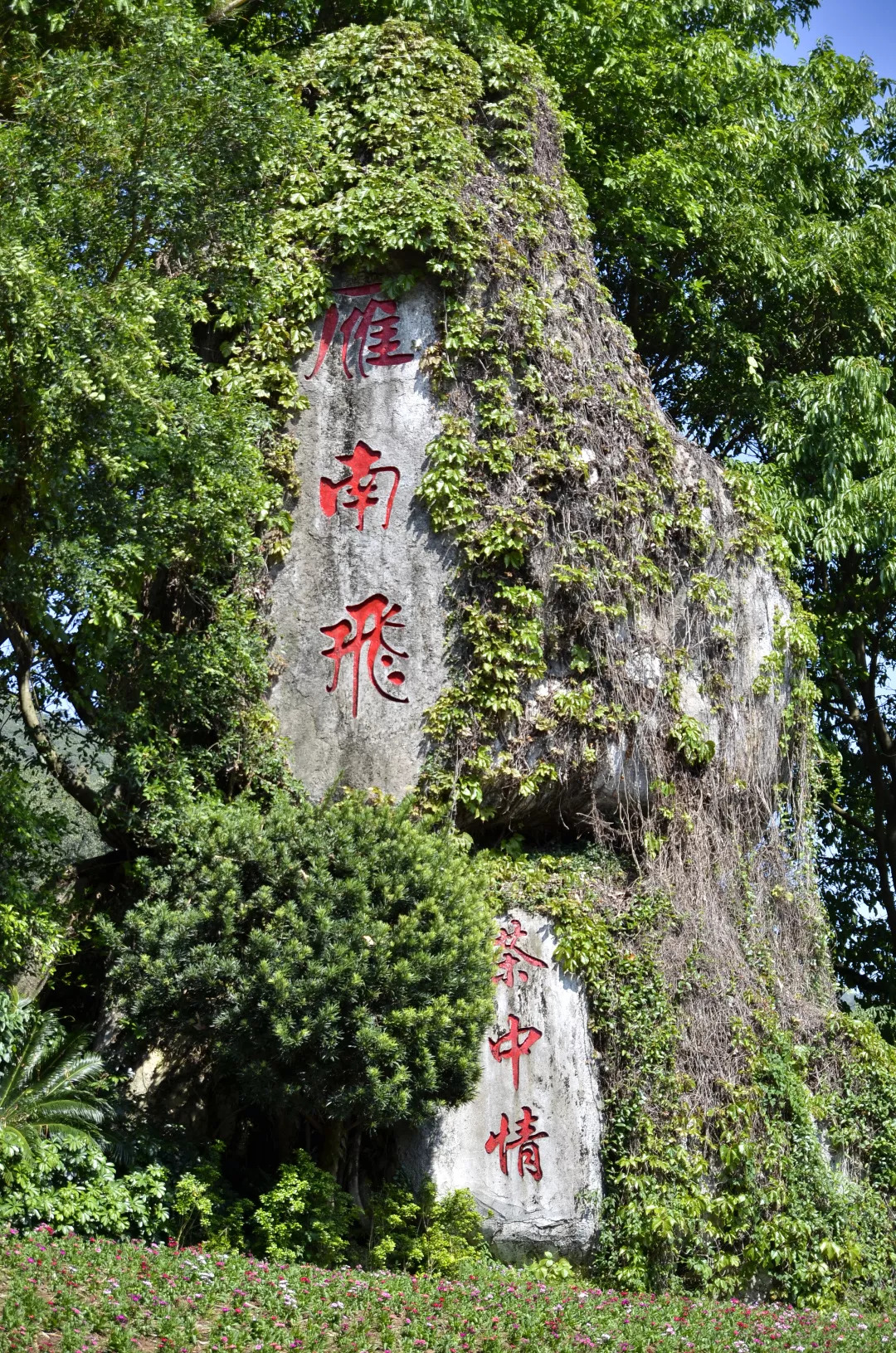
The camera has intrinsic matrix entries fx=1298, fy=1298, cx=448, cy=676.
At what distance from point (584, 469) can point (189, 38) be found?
413 cm

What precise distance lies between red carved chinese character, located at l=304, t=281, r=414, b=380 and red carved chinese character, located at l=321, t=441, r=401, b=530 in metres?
0.72

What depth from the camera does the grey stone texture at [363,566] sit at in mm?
9547

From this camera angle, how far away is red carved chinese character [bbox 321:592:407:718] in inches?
380

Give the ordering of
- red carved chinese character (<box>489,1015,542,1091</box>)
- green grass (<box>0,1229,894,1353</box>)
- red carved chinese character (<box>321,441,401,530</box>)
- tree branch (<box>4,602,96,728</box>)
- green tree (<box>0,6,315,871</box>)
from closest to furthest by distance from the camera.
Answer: green grass (<box>0,1229,894,1353</box>)
green tree (<box>0,6,315,871</box>)
tree branch (<box>4,602,96,728</box>)
red carved chinese character (<box>489,1015,542,1091</box>)
red carved chinese character (<box>321,441,401,530</box>)

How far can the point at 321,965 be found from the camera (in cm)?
752

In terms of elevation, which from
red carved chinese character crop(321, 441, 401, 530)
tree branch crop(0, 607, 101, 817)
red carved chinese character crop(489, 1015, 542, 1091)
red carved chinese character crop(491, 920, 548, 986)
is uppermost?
red carved chinese character crop(321, 441, 401, 530)

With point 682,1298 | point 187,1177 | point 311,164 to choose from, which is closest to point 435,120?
point 311,164

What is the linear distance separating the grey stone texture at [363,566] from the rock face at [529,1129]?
1.79 meters

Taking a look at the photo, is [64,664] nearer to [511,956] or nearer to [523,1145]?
[511,956]

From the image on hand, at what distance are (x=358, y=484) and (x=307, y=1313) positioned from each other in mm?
6054

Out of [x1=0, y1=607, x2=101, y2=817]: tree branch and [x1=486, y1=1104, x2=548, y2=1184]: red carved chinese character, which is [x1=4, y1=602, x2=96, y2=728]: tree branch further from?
[x1=486, y1=1104, x2=548, y2=1184]: red carved chinese character

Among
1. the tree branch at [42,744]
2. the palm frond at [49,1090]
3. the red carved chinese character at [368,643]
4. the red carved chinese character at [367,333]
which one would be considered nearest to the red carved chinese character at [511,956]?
the red carved chinese character at [368,643]

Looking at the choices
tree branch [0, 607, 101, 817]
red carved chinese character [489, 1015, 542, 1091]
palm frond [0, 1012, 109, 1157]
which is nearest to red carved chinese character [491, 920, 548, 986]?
red carved chinese character [489, 1015, 542, 1091]

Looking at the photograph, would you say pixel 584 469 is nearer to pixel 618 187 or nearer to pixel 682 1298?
pixel 618 187
